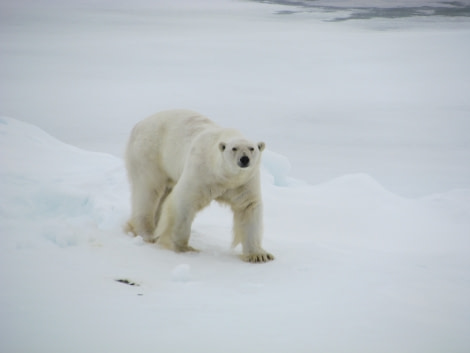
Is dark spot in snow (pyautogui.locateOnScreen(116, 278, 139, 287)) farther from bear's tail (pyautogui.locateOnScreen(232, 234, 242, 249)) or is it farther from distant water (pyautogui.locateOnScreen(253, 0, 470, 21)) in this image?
distant water (pyautogui.locateOnScreen(253, 0, 470, 21))

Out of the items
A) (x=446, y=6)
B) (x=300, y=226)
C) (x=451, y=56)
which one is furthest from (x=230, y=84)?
(x=446, y=6)

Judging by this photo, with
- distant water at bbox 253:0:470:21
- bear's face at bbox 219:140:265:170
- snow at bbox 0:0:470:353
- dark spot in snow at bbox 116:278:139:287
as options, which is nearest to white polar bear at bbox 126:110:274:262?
bear's face at bbox 219:140:265:170

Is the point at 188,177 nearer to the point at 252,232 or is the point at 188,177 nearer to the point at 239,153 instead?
the point at 239,153

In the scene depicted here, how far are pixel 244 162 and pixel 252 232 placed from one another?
27.4 inches

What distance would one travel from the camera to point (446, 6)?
50.3 meters

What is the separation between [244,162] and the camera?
4191 millimetres

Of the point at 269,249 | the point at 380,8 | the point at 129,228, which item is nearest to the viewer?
the point at 269,249

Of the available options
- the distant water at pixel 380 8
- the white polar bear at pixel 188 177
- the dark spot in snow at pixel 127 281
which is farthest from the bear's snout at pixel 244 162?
the distant water at pixel 380 8

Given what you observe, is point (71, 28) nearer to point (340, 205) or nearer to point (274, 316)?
point (340, 205)

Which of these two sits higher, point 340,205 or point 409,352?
point 409,352

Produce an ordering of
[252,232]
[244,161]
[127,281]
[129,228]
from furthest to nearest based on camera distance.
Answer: [129,228] < [252,232] < [244,161] < [127,281]

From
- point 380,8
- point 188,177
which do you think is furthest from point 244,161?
point 380,8

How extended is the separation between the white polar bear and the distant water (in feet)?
147

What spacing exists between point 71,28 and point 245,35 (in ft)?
45.6
